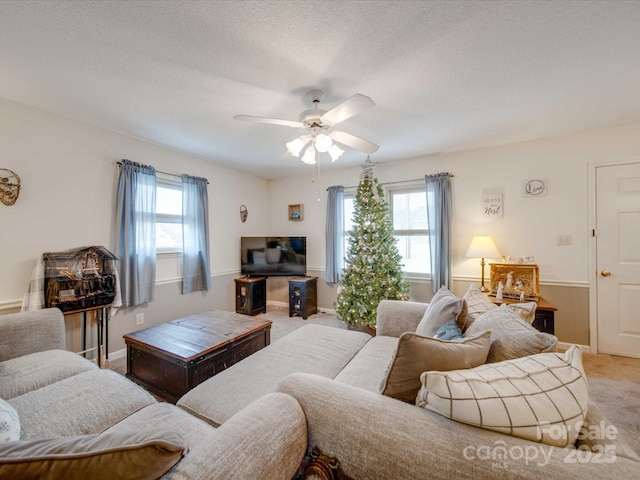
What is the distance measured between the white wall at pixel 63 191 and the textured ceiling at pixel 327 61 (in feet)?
0.75

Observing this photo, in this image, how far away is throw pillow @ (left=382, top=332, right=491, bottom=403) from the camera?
3.19 feet

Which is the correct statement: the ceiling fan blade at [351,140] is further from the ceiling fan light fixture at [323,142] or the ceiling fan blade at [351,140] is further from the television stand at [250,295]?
the television stand at [250,295]

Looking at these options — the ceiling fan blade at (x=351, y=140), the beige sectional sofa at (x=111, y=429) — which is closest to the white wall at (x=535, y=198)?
the ceiling fan blade at (x=351, y=140)

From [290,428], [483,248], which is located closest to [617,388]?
[483,248]

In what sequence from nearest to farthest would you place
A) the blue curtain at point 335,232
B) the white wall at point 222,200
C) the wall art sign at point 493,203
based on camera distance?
the white wall at point 222,200
the wall art sign at point 493,203
the blue curtain at point 335,232

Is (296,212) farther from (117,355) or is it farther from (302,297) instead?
(117,355)

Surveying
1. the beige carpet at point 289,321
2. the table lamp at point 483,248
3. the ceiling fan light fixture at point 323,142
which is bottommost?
the beige carpet at point 289,321

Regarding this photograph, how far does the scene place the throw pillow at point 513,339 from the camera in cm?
105

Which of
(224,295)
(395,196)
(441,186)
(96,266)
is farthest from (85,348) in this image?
(441,186)

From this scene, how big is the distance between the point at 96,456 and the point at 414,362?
0.95 m

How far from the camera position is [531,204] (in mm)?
3145

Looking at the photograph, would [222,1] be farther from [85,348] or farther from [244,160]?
[85,348]

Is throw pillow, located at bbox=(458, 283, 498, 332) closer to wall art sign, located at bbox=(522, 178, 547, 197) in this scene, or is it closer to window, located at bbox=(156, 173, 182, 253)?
wall art sign, located at bbox=(522, 178, 547, 197)

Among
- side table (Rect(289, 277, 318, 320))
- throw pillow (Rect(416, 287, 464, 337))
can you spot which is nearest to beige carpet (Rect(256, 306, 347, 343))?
side table (Rect(289, 277, 318, 320))
